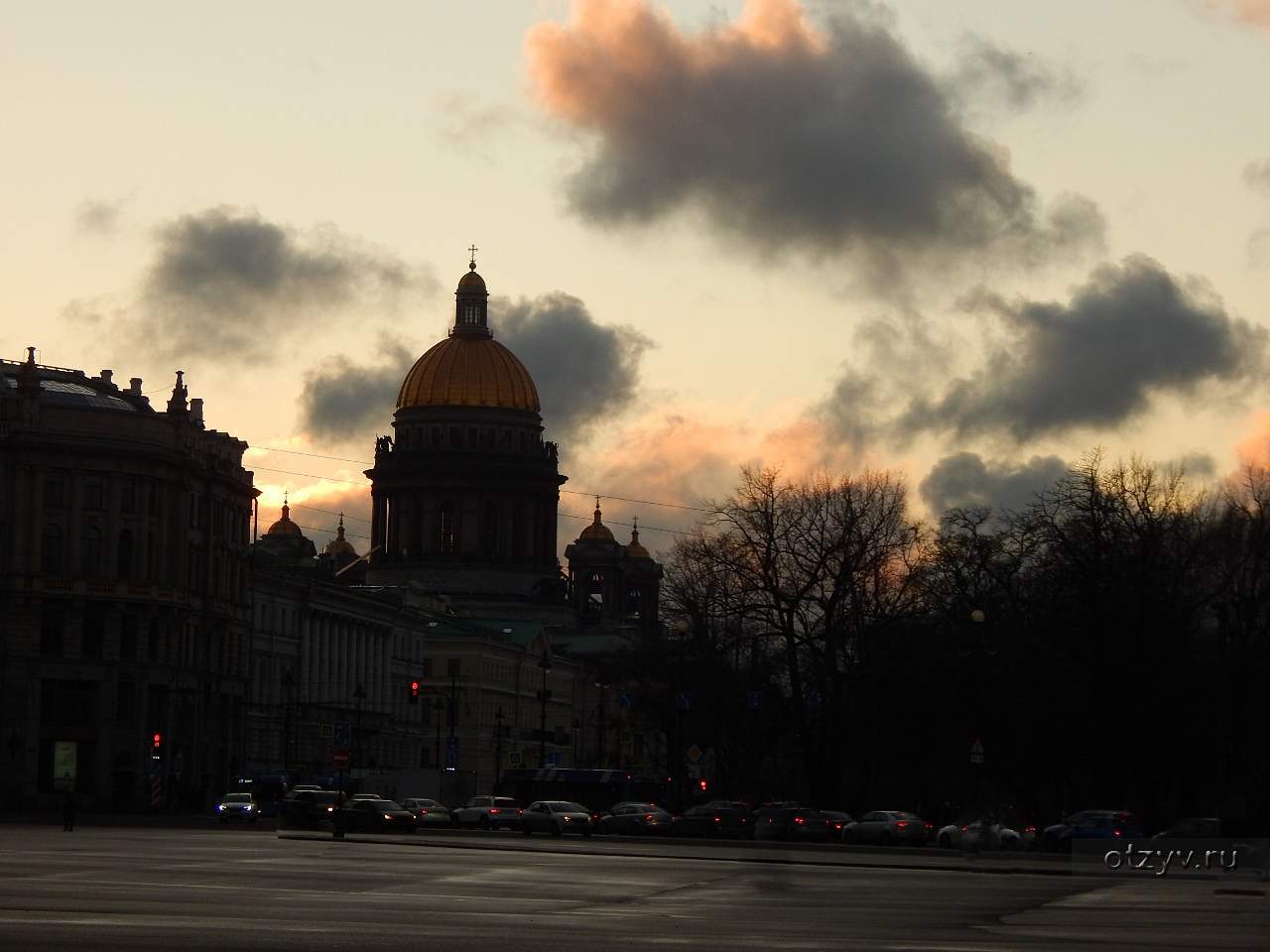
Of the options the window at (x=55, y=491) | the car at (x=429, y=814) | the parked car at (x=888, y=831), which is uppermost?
the window at (x=55, y=491)

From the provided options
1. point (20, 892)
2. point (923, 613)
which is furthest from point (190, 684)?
point (20, 892)

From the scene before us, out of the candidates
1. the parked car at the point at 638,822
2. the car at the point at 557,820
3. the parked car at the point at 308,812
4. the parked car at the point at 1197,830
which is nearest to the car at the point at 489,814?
the parked car at the point at 638,822

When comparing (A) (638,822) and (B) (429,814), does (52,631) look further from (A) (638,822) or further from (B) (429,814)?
(A) (638,822)

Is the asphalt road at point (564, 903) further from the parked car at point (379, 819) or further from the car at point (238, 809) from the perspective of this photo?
the car at point (238, 809)

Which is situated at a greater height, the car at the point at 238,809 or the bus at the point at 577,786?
the bus at the point at 577,786

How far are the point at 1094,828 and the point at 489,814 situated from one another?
26207 millimetres

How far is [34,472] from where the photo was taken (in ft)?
362

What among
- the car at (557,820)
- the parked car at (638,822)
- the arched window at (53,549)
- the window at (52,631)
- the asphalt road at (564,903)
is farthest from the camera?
the arched window at (53,549)

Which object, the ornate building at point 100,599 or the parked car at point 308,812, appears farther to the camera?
the ornate building at point 100,599

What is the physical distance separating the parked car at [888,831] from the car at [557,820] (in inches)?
320

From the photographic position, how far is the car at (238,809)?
89.0 metres

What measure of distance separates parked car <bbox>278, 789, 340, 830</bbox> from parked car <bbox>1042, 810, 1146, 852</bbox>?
21.9 metres

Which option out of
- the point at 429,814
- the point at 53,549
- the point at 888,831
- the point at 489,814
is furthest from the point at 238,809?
the point at 888,831

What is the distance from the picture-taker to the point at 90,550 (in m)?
112
